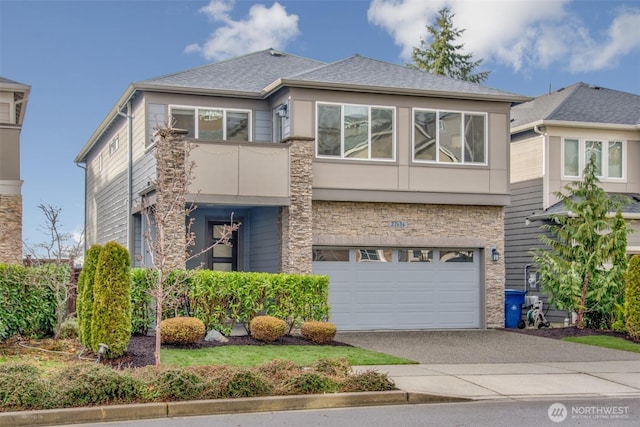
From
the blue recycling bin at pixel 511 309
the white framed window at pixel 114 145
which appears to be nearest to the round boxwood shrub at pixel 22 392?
the blue recycling bin at pixel 511 309

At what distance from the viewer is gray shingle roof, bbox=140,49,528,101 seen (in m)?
22.4

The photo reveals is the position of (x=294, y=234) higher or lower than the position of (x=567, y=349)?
higher

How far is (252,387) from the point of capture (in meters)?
11.4

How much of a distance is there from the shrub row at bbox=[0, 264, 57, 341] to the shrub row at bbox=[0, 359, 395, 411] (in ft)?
15.6

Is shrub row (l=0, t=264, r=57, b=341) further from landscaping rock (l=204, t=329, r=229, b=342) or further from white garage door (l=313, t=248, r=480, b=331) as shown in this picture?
white garage door (l=313, t=248, r=480, b=331)

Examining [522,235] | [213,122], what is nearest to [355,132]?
[213,122]

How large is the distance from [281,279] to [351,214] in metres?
4.32

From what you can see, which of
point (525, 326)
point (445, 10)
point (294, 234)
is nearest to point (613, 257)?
point (525, 326)

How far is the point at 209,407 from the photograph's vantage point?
35.8ft

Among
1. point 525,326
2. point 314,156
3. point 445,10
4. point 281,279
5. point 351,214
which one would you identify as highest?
point 445,10

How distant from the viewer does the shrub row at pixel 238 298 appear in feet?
57.4

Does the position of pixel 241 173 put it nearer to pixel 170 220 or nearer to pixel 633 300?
pixel 170 220

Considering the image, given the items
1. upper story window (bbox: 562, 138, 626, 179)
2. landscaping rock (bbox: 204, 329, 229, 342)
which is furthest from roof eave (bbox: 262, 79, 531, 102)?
landscaping rock (bbox: 204, 329, 229, 342)

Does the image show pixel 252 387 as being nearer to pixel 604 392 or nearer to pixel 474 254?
pixel 604 392
